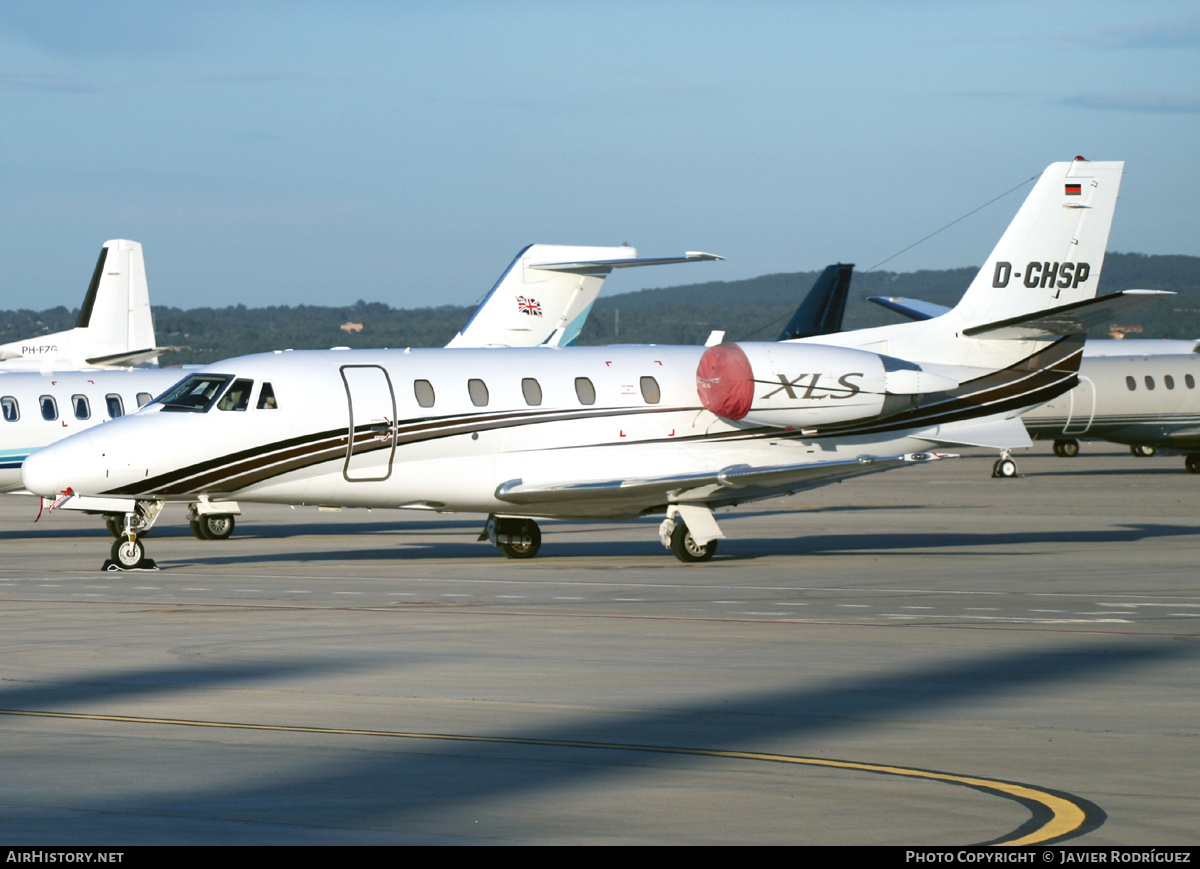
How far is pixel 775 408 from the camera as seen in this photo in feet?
86.1

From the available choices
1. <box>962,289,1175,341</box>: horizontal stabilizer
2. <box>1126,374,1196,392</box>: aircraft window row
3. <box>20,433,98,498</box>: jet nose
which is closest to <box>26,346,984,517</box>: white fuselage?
<box>20,433,98,498</box>: jet nose

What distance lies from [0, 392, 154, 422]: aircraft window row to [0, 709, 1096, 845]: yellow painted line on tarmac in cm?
Answer: 2200

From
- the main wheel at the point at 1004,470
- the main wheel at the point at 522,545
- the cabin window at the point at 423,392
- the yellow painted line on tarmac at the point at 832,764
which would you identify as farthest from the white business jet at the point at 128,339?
the main wheel at the point at 1004,470

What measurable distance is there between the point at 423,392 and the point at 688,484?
4.44 m

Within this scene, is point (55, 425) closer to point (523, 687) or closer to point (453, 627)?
point (453, 627)

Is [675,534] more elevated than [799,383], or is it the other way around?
[799,383]

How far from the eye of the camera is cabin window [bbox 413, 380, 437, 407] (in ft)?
83.4

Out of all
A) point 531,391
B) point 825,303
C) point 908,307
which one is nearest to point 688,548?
point 531,391

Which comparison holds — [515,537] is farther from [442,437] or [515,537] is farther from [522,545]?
[442,437]

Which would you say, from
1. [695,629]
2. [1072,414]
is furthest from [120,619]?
[1072,414]

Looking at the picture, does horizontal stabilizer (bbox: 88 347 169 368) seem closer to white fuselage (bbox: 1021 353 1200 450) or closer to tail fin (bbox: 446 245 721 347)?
tail fin (bbox: 446 245 721 347)

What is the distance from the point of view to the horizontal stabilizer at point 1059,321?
2672 centimetres

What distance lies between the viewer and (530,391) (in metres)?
26.1

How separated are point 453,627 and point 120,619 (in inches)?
152
